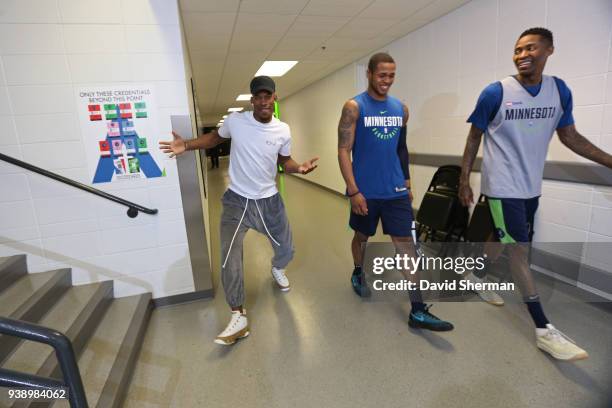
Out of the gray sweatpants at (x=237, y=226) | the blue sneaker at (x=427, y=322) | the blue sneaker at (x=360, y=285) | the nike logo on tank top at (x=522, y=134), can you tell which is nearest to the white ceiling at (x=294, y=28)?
the nike logo on tank top at (x=522, y=134)

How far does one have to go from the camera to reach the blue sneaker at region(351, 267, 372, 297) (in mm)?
2619

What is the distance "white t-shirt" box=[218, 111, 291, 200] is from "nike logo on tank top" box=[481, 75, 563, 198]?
136cm

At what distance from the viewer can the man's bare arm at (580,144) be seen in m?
1.93

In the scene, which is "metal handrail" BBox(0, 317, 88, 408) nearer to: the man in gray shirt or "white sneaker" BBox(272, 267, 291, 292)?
"white sneaker" BBox(272, 267, 291, 292)

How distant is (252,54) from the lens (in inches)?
188

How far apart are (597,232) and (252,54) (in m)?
4.51

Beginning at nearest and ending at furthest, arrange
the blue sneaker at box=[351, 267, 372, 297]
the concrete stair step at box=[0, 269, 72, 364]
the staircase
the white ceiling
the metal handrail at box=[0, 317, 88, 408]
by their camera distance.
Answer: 1. the metal handrail at box=[0, 317, 88, 408]
2. the staircase
3. the concrete stair step at box=[0, 269, 72, 364]
4. the blue sneaker at box=[351, 267, 372, 297]
5. the white ceiling

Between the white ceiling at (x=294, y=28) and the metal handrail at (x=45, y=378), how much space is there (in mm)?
2872

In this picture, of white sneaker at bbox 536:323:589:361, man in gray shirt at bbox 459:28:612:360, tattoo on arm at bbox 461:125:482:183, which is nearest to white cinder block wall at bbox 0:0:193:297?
tattoo on arm at bbox 461:125:482:183

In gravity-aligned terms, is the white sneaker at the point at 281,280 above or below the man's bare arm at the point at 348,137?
below

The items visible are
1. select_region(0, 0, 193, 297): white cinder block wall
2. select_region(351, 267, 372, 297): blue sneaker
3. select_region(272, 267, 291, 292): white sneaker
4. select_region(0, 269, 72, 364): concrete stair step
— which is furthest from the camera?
select_region(272, 267, 291, 292): white sneaker

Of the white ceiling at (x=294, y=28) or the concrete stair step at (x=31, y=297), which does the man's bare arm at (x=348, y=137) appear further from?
the concrete stair step at (x=31, y=297)

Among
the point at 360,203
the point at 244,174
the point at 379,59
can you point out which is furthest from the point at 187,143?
the point at 379,59

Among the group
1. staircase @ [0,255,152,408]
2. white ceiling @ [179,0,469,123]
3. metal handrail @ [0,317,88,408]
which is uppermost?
white ceiling @ [179,0,469,123]
